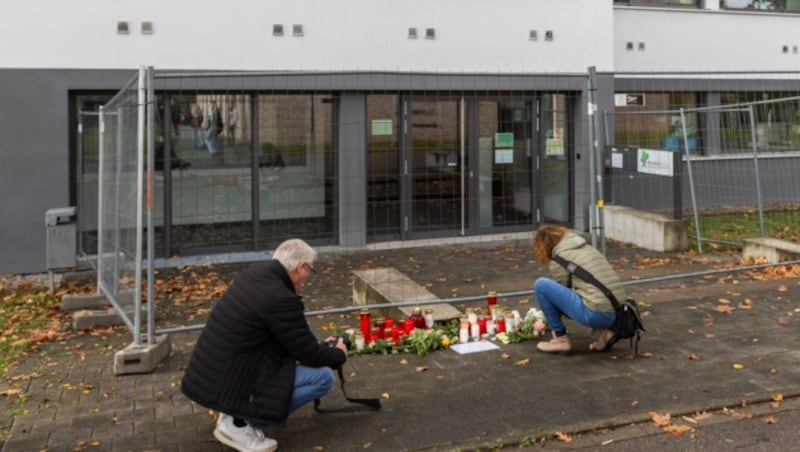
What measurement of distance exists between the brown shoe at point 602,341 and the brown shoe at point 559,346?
0.72 feet

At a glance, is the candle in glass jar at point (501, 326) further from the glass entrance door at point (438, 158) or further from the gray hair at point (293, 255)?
the glass entrance door at point (438, 158)

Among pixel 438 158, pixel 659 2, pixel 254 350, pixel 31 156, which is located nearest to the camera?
pixel 254 350

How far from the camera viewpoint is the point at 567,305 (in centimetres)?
619

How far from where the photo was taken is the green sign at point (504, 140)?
13.2 meters

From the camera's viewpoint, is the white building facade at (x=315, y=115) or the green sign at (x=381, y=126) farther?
the green sign at (x=381, y=126)

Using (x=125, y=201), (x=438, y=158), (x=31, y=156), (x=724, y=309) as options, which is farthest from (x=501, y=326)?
(x=31, y=156)

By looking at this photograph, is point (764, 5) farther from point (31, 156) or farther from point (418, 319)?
point (31, 156)

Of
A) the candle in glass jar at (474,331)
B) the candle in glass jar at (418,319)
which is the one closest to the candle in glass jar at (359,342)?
the candle in glass jar at (418,319)

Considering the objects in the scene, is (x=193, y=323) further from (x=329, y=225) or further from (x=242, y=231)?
(x=329, y=225)

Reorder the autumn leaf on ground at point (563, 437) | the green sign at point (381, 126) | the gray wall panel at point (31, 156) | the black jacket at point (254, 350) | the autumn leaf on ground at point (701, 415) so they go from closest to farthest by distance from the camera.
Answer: the black jacket at point (254, 350)
the autumn leaf on ground at point (563, 437)
the autumn leaf on ground at point (701, 415)
the gray wall panel at point (31, 156)
the green sign at point (381, 126)

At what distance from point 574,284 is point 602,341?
23.9 inches

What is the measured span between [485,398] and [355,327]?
257cm

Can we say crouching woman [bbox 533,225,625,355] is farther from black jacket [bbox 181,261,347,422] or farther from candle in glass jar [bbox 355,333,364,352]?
black jacket [bbox 181,261,347,422]

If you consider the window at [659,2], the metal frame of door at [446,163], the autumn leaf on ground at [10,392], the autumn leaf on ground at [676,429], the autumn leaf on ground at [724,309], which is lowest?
the autumn leaf on ground at [676,429]
